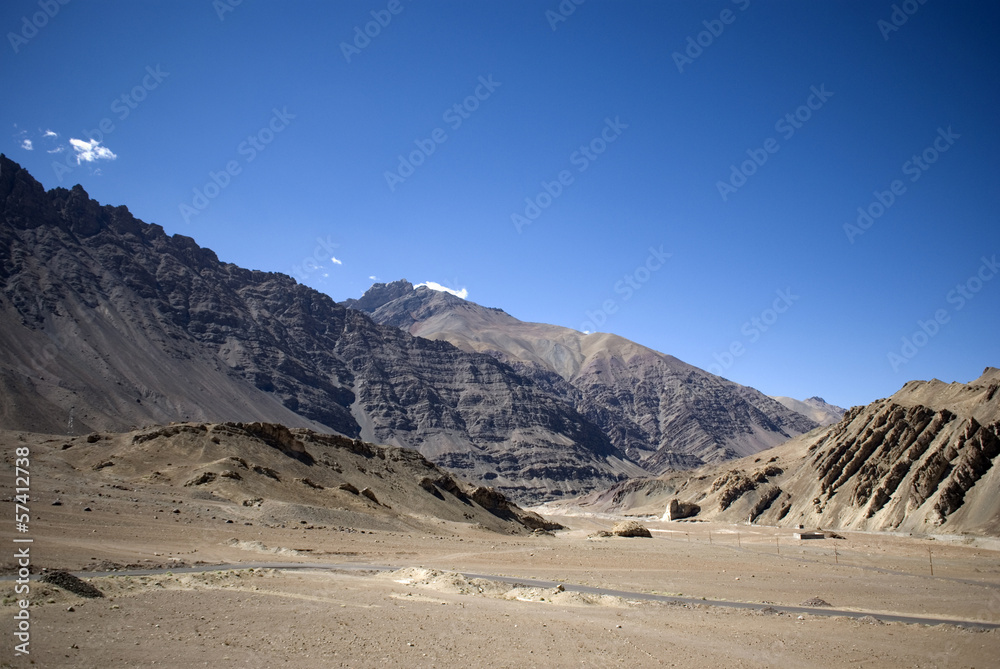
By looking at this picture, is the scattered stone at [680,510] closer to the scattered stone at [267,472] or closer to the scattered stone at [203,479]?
the scattered stone at [267,472]

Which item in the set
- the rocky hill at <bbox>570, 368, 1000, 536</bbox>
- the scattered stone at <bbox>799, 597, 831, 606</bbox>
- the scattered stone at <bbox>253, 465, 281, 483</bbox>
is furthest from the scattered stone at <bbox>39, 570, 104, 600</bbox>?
the rocky hill at <bbox>570, 368, 1000, 536</bbox>

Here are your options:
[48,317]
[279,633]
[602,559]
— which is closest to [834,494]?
[602,559]

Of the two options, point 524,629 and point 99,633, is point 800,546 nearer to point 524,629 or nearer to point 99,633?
point 524,629

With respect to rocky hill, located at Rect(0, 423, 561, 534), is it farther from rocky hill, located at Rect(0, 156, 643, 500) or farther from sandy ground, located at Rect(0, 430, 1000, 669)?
rocky hill, located at Rect(0, 156, 643, 500)

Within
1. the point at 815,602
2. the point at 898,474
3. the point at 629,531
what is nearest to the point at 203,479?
the point at 629,531

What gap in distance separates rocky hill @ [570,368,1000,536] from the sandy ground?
17282 mm

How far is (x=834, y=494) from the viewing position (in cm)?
7750

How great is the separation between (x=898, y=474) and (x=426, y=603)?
66116mm

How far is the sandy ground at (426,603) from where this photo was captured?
14938 mm

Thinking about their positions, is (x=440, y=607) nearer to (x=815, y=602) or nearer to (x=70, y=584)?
(x=70, y=584)

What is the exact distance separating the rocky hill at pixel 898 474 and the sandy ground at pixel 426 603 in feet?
56.7

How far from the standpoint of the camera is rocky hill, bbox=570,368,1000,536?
59.2m

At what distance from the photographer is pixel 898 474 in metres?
69.3

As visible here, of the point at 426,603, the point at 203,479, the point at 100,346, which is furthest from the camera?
the point at 100,346
